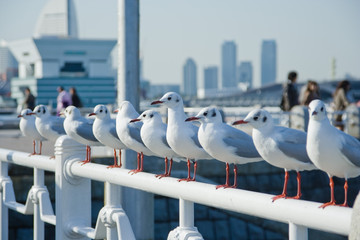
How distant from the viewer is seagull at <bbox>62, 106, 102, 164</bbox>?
4.24 metres

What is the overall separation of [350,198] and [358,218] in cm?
1251

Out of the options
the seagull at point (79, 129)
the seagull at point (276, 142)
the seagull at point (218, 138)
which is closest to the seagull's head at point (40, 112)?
the seagull at point (79, 129)

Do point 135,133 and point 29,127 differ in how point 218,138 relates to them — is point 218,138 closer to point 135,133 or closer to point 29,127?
point 135,133

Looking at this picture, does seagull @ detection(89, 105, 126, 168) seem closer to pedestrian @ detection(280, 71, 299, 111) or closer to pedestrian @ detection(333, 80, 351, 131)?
pedestrian @ detection(280, 71, 299, 111)

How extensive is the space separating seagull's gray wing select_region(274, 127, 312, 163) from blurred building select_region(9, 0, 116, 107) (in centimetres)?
12690

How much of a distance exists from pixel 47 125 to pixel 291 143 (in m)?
2.50

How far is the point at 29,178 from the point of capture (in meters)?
9.97

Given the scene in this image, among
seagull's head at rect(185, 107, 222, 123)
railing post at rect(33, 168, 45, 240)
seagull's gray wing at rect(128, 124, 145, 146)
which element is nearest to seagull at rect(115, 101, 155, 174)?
seagull's gray wing at rect(128, 124, 145, 146)

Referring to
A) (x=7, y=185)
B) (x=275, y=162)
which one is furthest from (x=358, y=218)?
(x=7, y=185)

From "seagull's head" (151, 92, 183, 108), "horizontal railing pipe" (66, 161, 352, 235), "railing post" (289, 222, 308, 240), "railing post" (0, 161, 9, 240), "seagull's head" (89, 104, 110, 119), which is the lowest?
"railing post" (0, 161, 9, 240)

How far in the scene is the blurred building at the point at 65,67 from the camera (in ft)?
436

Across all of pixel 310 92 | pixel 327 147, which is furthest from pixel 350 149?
pixel 310 92

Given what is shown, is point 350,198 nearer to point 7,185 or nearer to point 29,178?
point 29,178

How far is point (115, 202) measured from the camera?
121 inches
